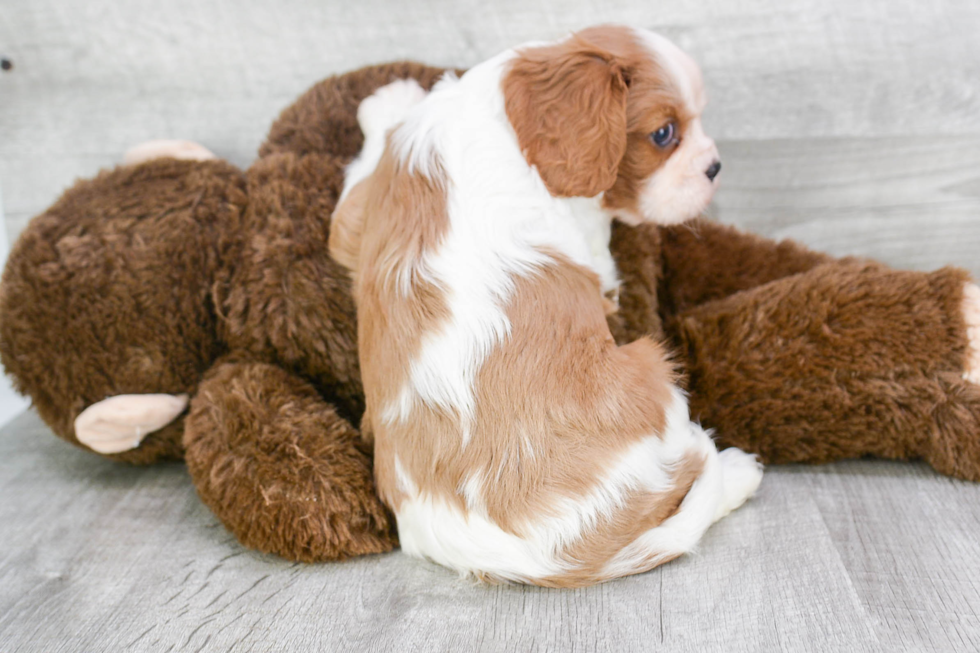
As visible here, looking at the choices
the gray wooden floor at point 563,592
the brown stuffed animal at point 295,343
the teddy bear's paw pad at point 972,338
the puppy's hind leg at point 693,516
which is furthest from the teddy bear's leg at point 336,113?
the teddy bear's paw pad at point 972,338

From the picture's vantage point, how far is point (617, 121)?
129 cm

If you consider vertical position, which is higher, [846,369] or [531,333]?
[531,333]

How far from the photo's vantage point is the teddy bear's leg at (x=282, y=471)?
1.31 meters

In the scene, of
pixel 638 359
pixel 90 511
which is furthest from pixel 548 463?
pixel 90 511

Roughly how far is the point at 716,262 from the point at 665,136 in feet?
1.47

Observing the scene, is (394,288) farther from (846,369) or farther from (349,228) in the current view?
(846,369)

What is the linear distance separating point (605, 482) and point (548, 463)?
95 mm

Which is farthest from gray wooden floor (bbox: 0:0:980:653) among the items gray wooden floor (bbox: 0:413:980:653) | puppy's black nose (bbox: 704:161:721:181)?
puppy's black nose (bbox: 704:161:721:181)

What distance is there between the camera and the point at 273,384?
58.6 inches

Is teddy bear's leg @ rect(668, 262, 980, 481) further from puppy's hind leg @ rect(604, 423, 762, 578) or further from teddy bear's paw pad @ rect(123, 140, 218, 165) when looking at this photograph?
teddy bear's paw pad @ rect(123, 140, 218, 165)

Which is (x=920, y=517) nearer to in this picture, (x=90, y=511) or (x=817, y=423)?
(x=817, y=423)

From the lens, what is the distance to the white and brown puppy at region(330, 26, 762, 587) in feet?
3.90

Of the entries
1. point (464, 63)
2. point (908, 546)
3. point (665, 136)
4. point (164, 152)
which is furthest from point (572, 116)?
point (164, 152)

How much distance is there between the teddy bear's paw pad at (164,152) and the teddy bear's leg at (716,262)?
1.11 meters
